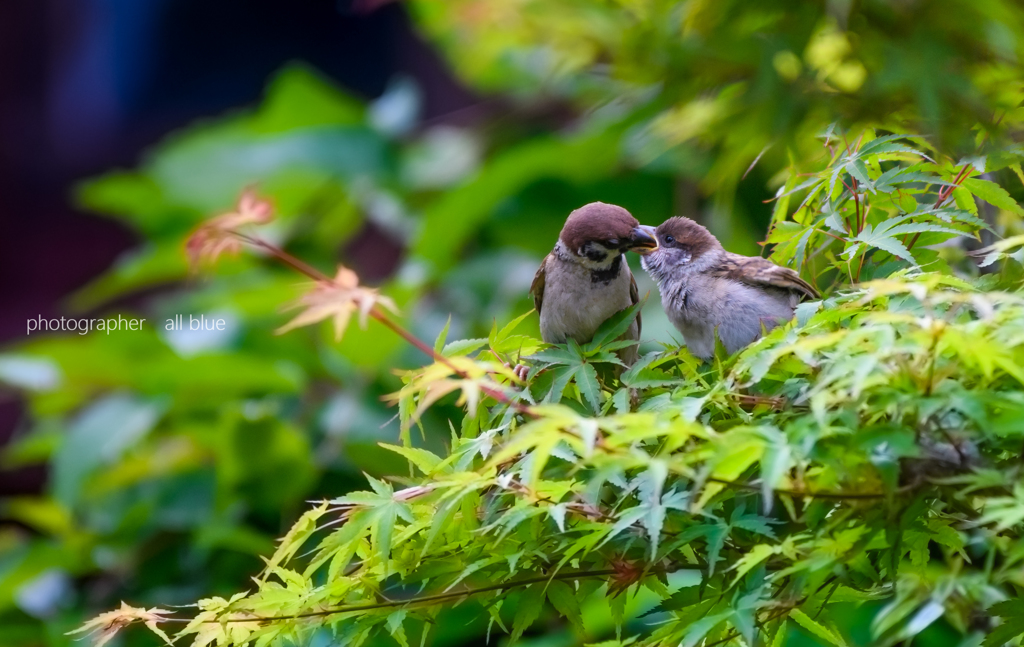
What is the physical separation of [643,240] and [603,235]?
3.0 inches

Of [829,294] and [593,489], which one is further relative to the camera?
[829,294]

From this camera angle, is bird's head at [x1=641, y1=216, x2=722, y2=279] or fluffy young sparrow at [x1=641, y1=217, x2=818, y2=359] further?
bird's head at [x1=641, y1=216, x2=722, y2=279]

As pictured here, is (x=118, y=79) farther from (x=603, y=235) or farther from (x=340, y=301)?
(x=340, y=301)

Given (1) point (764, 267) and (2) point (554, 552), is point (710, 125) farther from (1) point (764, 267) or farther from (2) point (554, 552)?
(2) point (554, 552)

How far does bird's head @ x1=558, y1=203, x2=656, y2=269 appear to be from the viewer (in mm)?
1709

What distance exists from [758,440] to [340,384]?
2.56 m

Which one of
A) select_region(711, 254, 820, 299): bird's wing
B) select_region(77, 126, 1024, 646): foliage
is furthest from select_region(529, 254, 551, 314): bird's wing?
select_region(77, 126, 1024, 646): foliage

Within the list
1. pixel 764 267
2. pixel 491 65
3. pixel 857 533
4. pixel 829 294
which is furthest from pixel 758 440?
pixel 491 65

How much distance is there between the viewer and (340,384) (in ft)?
11.0

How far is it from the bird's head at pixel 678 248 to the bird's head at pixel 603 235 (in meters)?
0.03

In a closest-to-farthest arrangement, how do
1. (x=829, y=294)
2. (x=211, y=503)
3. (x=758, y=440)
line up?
(x=758, y=440) → (x=829, y=294) → (x=211, y=503)

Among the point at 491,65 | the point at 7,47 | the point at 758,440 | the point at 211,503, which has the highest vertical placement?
the point at 7,47

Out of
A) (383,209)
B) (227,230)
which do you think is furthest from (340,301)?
(383,209)

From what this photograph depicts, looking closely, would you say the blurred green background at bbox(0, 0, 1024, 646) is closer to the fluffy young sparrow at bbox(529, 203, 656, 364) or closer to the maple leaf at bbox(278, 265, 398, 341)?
the fluffy young sparrow at bbox(529, 203, 656, 364)
